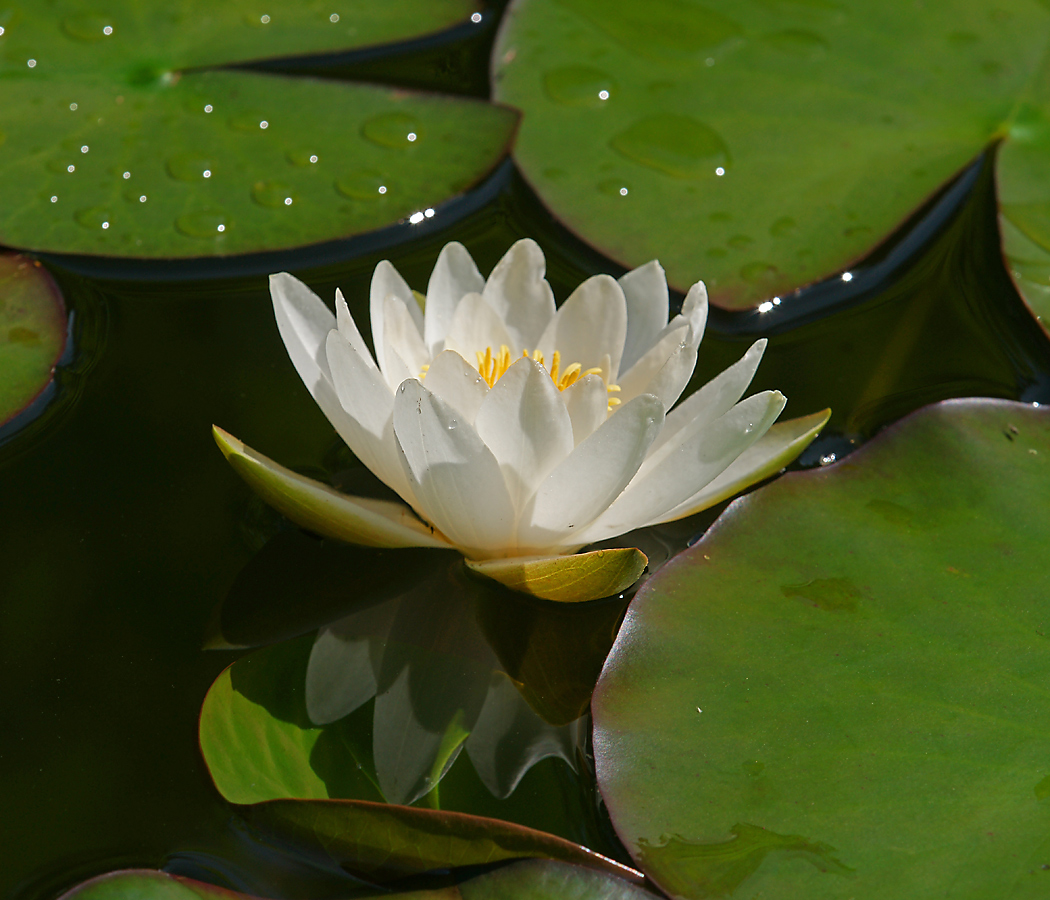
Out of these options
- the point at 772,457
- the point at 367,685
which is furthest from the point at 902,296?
the point at 367,685

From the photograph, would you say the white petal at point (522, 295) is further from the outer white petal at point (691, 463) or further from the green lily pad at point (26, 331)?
the green lily pad at point (26, 331)

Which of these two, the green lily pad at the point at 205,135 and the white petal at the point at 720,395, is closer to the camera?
the white petal at the point at 720,395

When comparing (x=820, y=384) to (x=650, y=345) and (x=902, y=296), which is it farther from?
(x=650, y=345)

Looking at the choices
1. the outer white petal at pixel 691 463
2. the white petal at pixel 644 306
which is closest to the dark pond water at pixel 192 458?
the outer white petal at pixel 691 463

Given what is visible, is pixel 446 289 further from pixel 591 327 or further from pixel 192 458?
pixel 192 458

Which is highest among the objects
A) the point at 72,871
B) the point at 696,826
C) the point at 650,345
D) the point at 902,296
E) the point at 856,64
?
the point at 856,64

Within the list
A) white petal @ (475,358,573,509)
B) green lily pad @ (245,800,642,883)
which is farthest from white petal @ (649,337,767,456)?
green lily pad @ (245,800,642,883)
